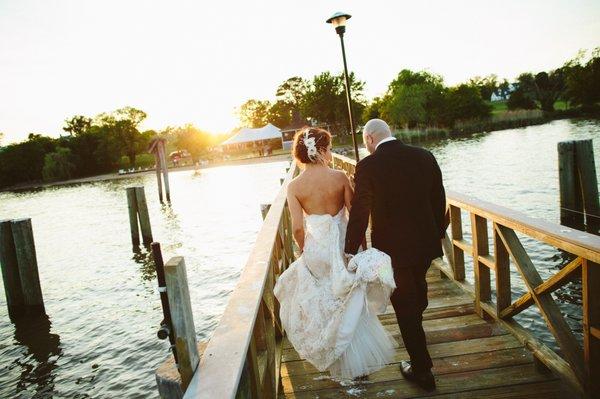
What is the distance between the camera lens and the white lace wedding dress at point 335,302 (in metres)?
2.80

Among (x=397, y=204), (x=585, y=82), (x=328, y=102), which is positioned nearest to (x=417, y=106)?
(x=328, y=102)

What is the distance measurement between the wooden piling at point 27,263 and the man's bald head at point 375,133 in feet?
29.5

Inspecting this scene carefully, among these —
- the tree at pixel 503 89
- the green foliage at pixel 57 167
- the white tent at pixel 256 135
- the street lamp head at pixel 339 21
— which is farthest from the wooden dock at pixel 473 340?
the tree at pixel 503 89

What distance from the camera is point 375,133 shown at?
3043mm

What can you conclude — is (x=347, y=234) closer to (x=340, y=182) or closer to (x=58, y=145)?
(x=340, y=182)

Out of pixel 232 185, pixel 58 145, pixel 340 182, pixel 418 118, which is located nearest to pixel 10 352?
pixel 340 182

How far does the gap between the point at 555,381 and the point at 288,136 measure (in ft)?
221

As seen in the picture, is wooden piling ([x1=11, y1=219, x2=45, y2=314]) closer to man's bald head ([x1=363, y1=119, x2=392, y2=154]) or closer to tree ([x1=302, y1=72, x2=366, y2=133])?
man's bald head ([x1=363, y1=119, x2=392, y2=154])

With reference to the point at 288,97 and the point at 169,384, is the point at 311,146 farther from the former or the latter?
the point at 288,97

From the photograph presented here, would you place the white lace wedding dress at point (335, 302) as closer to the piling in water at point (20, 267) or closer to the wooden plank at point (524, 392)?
the wooden plank at point (524, 392)

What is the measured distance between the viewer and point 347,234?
2859 millimetres

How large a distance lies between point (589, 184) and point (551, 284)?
30.2ft

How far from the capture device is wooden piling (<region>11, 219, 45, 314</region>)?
913cm

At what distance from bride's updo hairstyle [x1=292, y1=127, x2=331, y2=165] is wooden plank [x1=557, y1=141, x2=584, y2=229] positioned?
922cm
